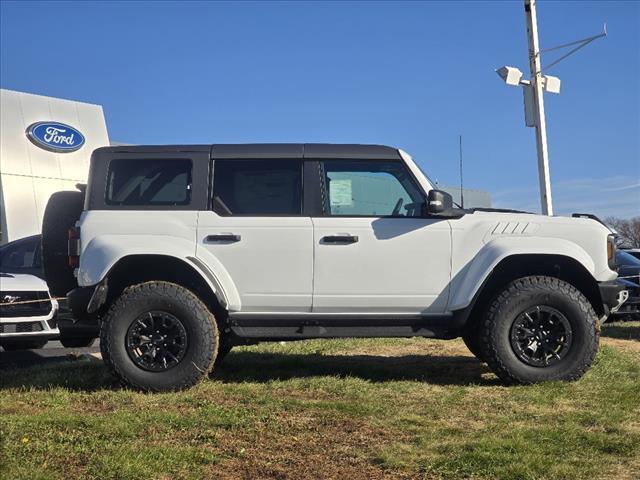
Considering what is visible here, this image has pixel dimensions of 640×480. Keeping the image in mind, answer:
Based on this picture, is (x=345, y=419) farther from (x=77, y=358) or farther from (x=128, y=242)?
(x=77, y=358)

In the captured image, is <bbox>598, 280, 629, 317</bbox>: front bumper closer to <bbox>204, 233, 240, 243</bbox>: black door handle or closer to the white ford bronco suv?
the white ford bronco suv

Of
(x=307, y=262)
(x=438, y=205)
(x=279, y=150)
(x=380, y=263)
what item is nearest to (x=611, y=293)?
(x=438, y=205)

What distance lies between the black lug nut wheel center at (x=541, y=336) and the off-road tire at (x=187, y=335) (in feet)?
8.23

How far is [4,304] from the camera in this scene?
7.36m

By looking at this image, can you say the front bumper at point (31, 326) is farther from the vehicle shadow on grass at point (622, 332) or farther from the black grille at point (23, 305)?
the vehicle shadow on grass at point (622, 332)

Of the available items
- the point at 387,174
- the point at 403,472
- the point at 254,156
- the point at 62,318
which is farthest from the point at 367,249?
the point at 62,318

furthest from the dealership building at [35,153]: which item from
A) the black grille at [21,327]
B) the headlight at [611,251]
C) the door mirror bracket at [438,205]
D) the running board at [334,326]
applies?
the headlight at [611,251]

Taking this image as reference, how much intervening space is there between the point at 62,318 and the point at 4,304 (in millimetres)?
1743

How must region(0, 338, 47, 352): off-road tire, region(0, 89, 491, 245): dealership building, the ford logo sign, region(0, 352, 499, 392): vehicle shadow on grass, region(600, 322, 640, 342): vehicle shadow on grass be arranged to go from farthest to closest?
the ford logo sign
region(0, 89, 491, 245): dealership building
region(600, 322, 640, 342): vehicle shadow on grass
region(0, 338, 47, 352): off-road tire
region(0, 352, 499, 392): vehicle shadow on grass

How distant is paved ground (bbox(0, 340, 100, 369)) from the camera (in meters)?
7.59

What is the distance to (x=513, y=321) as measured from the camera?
546cm

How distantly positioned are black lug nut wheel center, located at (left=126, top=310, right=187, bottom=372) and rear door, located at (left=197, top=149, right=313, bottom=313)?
23.3 inches

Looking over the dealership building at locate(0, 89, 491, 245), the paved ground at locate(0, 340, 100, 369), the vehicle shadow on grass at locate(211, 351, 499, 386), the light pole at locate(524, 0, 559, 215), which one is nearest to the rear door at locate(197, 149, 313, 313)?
the vehicle shadow on grass at locate(211, 351, 499, 386)

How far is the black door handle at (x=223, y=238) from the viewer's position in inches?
217
